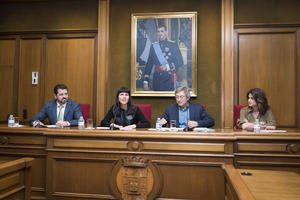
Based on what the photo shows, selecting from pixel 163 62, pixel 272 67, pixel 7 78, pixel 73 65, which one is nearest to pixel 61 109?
pixel 73 65

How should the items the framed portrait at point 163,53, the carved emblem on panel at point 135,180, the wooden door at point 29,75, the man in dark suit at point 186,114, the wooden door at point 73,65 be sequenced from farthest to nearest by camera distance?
the wooden door at point 29,75 < the wooden door at point 73,65 < the framed portrait at point 163,53 < the man in dark suit at point 186,114 < the carved emblem on panel at point 135,180

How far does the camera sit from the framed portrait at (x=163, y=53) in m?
4.30

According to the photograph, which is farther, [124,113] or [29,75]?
[29,75]

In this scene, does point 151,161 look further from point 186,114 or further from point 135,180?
point 186,114

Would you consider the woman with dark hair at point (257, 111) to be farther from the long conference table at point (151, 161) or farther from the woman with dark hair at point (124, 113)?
the woman with dark hair at point (124, 113)

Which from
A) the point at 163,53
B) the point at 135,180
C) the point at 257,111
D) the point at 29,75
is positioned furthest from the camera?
the point at 29,75

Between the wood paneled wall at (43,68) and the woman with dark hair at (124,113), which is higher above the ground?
the wood paneled wall at (43,68)

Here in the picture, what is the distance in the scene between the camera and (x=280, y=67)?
4.21m

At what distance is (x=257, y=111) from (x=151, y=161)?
160 cm

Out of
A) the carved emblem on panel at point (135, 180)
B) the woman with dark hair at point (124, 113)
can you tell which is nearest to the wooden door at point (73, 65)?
the woman with dark hair at point (124, 113)

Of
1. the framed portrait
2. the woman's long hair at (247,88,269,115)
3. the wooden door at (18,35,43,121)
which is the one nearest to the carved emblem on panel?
the woman's long hair at (247,88,269,115)

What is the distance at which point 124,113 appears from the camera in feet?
11.3

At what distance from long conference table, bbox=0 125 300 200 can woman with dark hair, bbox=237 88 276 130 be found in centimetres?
56

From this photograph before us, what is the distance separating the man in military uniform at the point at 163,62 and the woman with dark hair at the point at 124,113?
1.01 meters
